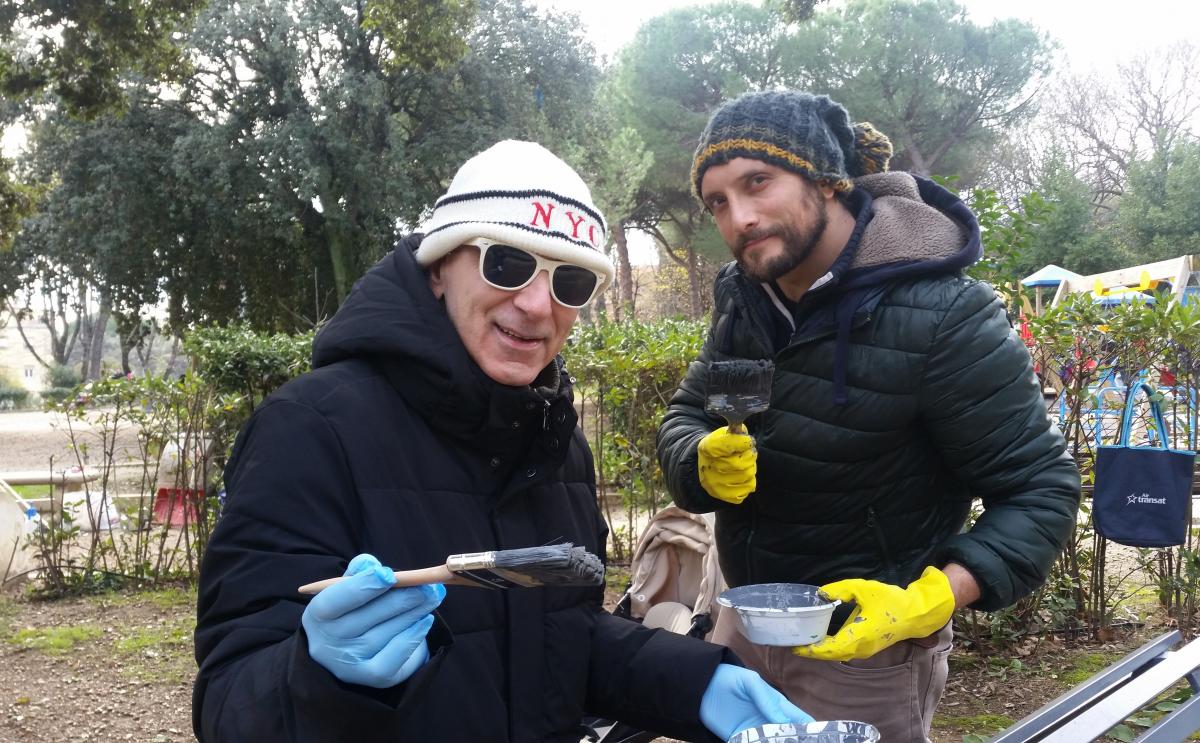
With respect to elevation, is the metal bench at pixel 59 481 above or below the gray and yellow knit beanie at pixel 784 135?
below

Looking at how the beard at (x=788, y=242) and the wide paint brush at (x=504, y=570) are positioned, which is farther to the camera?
the beard at (x=788, y=242)

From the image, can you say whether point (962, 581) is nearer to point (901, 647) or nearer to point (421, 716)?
point (901, 647)

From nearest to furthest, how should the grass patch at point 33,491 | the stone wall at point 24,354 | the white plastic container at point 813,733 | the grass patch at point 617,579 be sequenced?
the white plastic container at point 813,733
the grass patch at point 617,579
the grass patch at point 33,491
the stone wall at point 24,354

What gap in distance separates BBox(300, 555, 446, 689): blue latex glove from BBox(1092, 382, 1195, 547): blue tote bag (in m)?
2.59

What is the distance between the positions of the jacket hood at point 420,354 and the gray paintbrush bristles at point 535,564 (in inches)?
14.3

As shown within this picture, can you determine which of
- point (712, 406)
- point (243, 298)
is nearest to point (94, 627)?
point (712, 406)

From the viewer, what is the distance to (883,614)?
5.93 feet

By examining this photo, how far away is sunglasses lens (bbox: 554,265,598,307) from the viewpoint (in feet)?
5.26

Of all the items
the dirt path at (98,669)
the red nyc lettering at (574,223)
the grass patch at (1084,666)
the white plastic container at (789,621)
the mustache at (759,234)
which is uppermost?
the mustache at (759,234)

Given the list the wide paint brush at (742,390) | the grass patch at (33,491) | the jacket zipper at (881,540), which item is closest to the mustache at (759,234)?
the wide paint brush at (742,390)

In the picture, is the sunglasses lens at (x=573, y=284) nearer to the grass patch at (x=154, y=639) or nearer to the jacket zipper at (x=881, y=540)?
the jacket zipper at (x=881, y=540)

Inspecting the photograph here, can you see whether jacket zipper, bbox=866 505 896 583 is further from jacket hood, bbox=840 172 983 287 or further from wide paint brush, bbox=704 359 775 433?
jacket hood, bbox=840 172 983 287

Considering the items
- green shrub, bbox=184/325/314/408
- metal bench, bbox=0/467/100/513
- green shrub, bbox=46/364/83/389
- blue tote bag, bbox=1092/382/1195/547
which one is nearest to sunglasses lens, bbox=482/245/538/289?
blue tote bag, bbox=1092/382/1195/547

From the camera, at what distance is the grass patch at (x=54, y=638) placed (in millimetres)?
5199
